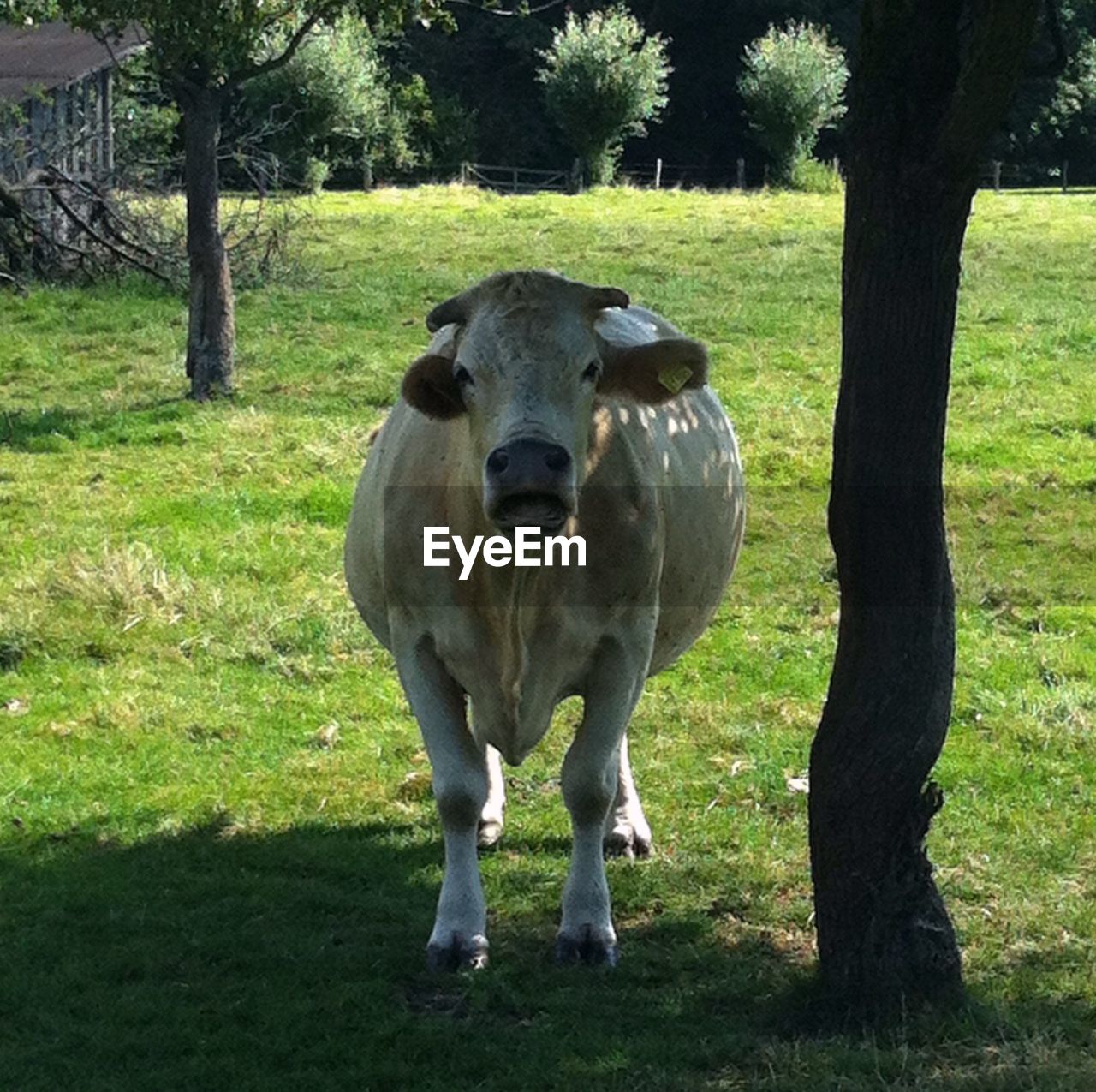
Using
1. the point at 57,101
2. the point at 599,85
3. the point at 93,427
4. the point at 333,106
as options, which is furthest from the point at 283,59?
the point at 599,85

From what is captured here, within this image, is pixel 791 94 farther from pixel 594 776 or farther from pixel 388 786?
pixel 594 776

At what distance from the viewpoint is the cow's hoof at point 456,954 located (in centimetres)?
612

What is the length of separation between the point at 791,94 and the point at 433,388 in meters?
49.5

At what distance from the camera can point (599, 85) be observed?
5212cm

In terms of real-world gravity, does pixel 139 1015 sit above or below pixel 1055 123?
below

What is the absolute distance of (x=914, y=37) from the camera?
5367 mm

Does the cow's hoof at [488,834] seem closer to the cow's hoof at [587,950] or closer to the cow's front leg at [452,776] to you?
the cow's front leg at [452,776]

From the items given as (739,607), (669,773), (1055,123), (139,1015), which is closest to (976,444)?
(739,607)

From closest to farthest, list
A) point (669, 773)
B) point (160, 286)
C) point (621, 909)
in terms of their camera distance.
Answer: point (621, 909) → point (669, 773) → point (160, 286)

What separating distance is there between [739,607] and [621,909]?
4728 millimetres

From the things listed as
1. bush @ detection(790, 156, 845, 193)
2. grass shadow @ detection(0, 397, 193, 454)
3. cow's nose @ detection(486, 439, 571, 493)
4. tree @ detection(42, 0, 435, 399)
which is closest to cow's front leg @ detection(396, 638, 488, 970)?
cow's nose @ detection(486, 439, 571, 493)

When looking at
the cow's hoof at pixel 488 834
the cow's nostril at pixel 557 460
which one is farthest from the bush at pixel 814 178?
the cow's nostril at pixel 557 460

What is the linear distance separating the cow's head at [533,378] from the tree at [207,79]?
1067cm

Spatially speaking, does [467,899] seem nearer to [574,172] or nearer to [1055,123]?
[574,172]
